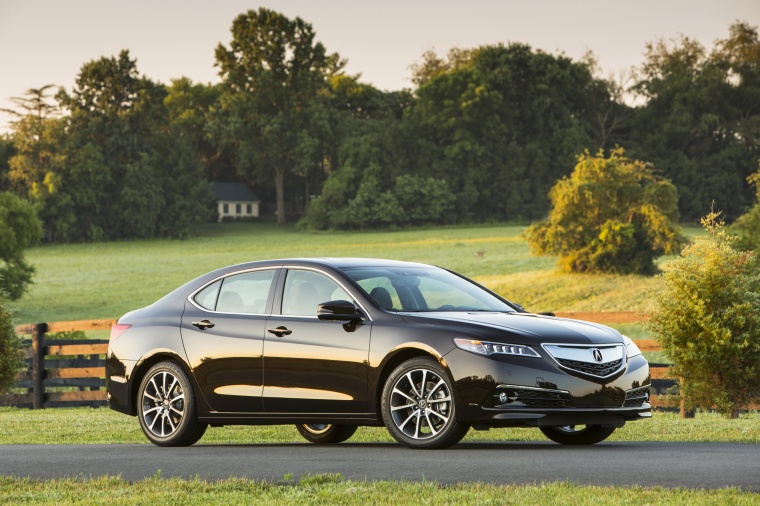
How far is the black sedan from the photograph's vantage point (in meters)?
10.4

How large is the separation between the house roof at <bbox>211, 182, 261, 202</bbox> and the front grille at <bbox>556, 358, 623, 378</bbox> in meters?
108

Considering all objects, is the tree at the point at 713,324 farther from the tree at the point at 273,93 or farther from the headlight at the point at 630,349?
the tree at the point at 273,93

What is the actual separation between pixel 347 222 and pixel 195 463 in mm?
81732

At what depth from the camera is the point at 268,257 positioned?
73.5 m

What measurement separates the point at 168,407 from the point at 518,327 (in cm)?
354

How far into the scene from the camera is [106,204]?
92.4 m

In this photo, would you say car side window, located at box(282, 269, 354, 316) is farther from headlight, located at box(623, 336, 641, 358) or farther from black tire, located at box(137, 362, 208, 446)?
headlight, located at box(623, 336, 641, 358)

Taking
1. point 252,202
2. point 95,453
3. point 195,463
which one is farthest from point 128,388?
point 252,202

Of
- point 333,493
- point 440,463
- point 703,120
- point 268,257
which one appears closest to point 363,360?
point 440,463

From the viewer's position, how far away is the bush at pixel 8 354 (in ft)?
59.6

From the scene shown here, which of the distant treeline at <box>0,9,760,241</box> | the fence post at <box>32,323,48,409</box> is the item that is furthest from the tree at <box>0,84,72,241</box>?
the fence post at <box>32,323,48,409</box>

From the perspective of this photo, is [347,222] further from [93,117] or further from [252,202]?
[252,202]

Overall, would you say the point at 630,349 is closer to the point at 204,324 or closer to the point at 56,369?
the point at 204,324

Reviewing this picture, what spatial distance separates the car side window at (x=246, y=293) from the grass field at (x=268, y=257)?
30.9 m
